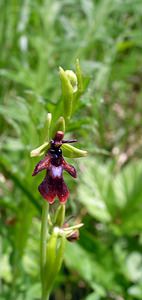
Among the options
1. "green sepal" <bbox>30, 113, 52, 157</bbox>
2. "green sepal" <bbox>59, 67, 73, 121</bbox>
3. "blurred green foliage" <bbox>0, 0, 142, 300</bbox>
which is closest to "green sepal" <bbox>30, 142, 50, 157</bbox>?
"green sepal" <bbox>30, 113, 52, 157</bbox>

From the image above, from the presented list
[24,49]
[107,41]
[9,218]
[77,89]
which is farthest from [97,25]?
[77,89]

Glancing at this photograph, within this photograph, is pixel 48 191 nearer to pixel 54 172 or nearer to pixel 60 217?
pixel 54 172

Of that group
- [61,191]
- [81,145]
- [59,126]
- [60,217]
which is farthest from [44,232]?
[81,145]

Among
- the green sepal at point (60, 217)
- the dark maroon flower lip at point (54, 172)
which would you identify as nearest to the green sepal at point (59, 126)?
the dark maroon flower lip at point (54, 172)

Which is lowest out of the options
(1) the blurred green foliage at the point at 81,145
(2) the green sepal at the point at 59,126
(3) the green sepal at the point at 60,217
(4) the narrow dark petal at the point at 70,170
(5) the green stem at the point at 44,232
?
(5) the green stem at the point at 44,232

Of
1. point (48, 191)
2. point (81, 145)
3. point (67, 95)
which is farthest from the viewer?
point (81, 145)

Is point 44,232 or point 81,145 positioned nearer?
point 44,232

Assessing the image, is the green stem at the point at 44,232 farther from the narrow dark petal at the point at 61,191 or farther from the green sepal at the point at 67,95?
the green sepal at the point at 67,95
